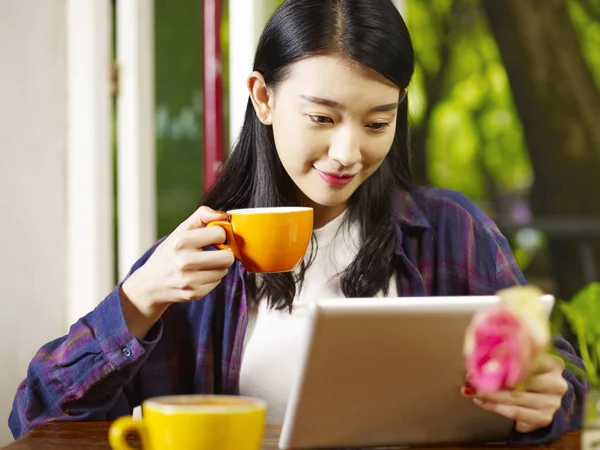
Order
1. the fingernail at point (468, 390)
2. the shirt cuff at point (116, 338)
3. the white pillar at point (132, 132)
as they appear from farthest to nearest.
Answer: the white pillar at point (132, 132) → the shirt cuff at point (116, 338) → the fingernail at point (468, 390)

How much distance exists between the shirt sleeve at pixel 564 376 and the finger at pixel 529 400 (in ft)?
0.09

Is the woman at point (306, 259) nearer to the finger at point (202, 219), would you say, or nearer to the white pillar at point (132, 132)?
the finger at point (202, 219)

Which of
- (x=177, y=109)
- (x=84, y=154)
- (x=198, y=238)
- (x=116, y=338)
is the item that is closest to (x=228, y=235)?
(x=198, y=238)

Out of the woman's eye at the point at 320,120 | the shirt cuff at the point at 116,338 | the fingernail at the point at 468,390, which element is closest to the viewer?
the fingernail at the point at 468,390

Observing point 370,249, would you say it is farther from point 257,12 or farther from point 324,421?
point 257,12

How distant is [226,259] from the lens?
1.04 meters

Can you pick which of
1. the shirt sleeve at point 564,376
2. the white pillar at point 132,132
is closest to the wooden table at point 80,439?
the shirt sleeve at point 564,376

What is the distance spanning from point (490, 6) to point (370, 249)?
344cm

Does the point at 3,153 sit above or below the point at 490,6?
below

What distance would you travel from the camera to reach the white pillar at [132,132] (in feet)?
7.66

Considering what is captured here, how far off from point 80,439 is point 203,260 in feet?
0.86

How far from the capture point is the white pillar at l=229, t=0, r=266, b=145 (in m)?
2.39

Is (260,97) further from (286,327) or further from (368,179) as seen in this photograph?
(286,327)

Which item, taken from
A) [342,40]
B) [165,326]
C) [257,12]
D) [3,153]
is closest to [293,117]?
[342,40]
